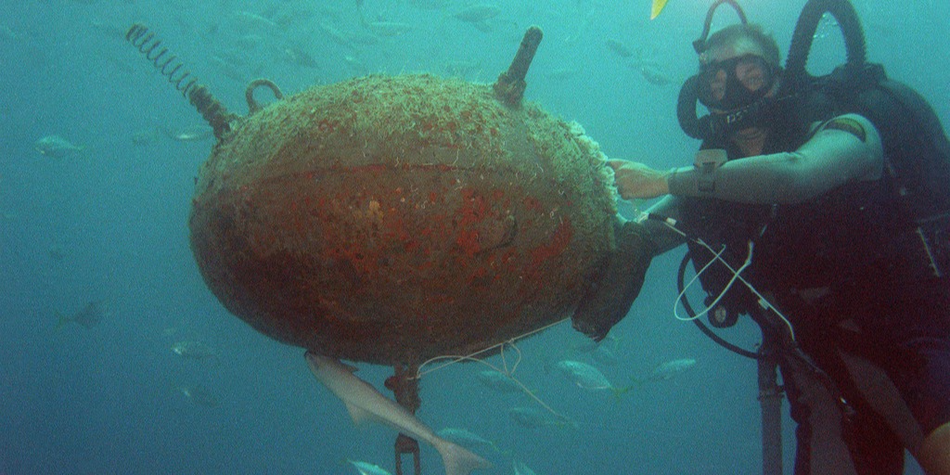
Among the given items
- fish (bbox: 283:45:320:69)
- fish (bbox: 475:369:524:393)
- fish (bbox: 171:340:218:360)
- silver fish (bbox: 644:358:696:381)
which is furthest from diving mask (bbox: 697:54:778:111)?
fish (bbox: 283:45:320:69)

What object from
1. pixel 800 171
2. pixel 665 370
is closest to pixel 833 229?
pixel 800 171

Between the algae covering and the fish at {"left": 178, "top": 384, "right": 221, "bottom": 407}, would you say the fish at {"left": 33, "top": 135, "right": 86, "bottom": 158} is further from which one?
the algae covering

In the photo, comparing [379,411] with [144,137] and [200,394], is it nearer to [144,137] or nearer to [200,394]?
[200,394]

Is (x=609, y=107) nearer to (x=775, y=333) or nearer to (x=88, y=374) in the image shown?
(x=88, y=374)

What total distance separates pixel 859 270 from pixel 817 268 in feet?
0.55

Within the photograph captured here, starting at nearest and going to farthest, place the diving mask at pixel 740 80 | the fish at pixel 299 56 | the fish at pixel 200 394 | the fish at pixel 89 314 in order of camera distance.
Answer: the diving mask at pixel 740 80 → the fish at pixel 89 314 → the fish at pixel 299 56 → the fish at pixel 200 394

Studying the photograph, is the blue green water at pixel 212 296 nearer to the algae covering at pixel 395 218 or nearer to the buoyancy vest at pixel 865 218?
the algae covering at pixel 395 218

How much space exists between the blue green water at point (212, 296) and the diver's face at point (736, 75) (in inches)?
281

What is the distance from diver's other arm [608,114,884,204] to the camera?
2064 mm

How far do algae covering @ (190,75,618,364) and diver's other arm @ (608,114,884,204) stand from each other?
1.41 feet

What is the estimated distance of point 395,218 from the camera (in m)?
1.78

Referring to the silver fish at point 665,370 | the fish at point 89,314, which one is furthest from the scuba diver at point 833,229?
the fish at point 89,314

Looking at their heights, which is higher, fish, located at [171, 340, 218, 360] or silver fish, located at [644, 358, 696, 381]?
silver fish, located at [644, 358, 696, 381]

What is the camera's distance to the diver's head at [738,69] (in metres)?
2.79
